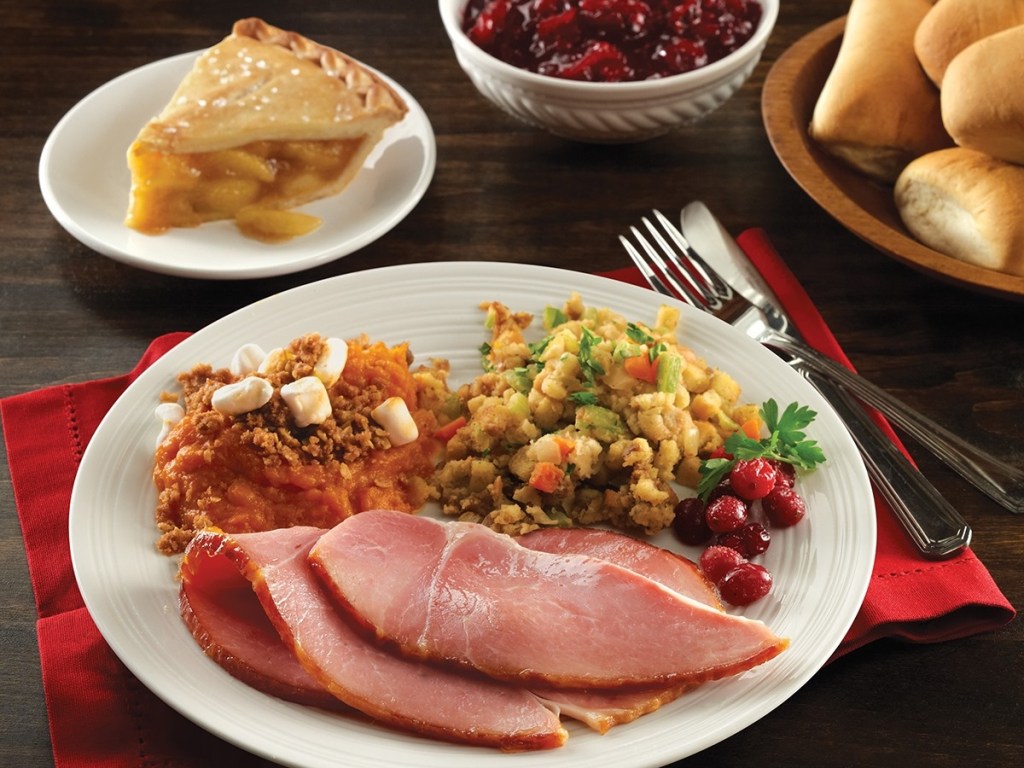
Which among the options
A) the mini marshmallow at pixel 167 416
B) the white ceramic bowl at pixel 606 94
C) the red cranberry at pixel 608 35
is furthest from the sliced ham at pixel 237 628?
the red cranberry at pixel 608 35

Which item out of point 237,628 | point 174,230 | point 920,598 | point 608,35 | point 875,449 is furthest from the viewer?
point 608,35

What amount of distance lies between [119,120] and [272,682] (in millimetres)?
2316

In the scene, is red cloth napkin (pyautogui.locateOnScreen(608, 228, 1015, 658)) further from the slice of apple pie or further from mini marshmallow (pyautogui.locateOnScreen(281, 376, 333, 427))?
the slice of apple pie

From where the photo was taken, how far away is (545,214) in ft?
11.4

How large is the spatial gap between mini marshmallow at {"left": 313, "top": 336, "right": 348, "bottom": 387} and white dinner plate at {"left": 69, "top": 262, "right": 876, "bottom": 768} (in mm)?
305

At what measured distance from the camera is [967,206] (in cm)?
287

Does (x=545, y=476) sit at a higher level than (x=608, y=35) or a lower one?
lower

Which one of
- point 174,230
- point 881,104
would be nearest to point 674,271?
point 881,104

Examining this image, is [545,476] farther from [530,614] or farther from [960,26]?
[960,26]

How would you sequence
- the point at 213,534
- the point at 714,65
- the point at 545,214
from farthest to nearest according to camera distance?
the point at 545,214 → the point at 714,65 → the point at 213,534

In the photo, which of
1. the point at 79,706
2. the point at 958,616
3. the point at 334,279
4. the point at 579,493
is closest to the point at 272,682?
the point at 79,706

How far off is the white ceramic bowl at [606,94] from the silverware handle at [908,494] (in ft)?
3.61

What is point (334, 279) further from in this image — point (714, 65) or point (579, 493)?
point (714, 65)

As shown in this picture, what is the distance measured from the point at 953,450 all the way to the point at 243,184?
2173 mm
